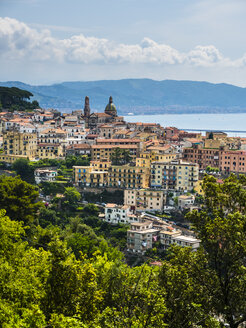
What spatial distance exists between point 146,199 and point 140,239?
27.1 ft

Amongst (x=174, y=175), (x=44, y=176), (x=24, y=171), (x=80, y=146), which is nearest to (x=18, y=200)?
(x=44, y=176)

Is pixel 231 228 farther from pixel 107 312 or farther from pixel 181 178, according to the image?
pixel 181 178

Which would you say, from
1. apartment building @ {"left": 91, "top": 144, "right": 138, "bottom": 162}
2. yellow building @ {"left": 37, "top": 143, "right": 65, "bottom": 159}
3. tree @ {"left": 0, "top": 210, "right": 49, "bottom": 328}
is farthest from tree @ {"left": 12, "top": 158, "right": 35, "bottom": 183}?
tree @ {"left": 0, "top": 210, "right": 49, "bottom": 328}

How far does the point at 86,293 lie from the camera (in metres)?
13.6

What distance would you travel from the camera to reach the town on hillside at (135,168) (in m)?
45.6

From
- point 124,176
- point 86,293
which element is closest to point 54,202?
point 124,176

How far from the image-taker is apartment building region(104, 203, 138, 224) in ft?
151

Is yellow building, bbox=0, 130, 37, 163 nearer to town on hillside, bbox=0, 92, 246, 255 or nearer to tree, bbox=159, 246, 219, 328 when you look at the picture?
town on hillside, bbox=0, 92, 246, 255

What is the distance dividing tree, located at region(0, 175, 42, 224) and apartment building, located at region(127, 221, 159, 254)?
897 cm

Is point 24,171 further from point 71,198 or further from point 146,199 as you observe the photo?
point 146,199

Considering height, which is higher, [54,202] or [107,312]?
[107,312]

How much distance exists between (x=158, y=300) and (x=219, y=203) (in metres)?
3.39

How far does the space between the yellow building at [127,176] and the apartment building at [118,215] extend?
5.61 meters

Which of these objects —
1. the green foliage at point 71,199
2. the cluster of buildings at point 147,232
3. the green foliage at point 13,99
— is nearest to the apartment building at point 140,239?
the cluster of buildings at point 147,232
